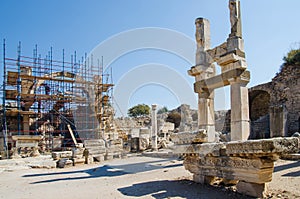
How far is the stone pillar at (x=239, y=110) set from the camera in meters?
7.25

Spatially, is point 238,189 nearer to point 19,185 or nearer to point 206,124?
point 206,124

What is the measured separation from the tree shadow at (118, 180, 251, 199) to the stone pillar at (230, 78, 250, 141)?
2500 millimetres

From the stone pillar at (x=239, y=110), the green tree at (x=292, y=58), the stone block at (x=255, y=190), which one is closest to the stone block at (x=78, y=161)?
the stone pillar at (x=239, y=110)

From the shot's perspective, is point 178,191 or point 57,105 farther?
point 57,105

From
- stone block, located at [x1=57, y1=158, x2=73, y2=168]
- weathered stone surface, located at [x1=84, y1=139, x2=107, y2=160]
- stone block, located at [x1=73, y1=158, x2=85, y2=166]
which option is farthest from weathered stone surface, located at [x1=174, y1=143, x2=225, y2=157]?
weathered stone surface, located at [x1=84, y1=139, x2=107, y2=160]

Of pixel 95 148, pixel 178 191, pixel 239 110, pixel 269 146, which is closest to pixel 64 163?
pixel 95 148

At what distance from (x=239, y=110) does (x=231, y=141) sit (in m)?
2.56

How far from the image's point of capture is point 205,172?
207 inches

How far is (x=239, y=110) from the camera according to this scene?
24.1 feet

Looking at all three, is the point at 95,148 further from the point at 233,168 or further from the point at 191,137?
the point at 233,168

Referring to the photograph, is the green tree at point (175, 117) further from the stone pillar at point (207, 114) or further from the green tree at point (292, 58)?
the stone pillar at point (207, 114)

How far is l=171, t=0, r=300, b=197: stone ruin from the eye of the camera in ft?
13.0

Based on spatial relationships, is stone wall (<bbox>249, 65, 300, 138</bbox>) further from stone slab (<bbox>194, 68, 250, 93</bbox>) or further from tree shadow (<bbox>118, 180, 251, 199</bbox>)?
tree shadow (<bbox>118, 180, 251, 199</bbox>)

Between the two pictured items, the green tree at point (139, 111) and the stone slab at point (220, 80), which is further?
the green tree at point (139, 111)
